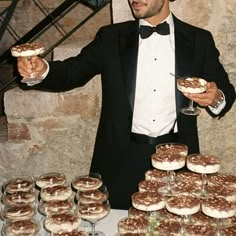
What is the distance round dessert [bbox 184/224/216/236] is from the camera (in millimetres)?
1772

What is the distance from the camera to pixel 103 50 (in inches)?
108

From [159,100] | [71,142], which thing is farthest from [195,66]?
[71,142]

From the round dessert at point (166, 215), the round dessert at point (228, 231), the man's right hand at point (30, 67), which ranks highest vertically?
the man's right hand at point (30, 67)

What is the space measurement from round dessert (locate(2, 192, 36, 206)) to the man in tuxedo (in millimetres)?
742

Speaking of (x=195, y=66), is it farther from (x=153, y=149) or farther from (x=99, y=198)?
(x=99, y=198)

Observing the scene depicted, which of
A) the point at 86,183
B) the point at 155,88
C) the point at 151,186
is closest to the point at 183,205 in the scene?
the point at 151,186

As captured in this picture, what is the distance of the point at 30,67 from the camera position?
2326 millimetres

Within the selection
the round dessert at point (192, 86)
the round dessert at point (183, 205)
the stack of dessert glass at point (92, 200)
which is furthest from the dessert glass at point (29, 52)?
the round dessert at point (183, 205)

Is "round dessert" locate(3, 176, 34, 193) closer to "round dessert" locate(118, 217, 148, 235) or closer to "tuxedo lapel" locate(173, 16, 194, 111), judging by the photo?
"round dessert" locate(118, 217, 148, 235)

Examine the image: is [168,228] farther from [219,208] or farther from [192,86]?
[192,86]

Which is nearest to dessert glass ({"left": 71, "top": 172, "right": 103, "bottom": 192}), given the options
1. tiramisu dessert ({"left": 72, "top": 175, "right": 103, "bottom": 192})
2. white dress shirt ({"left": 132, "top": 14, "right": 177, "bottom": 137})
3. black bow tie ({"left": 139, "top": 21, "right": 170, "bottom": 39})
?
tiramisu dessert ({"left": 72, "top": 175, "right": 103, "bottom": 192})

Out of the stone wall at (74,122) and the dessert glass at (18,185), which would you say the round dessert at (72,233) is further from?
the stone wall at (74,122)

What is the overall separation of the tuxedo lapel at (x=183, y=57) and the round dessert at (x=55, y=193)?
2.94ft

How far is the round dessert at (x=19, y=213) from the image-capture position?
1896mm
